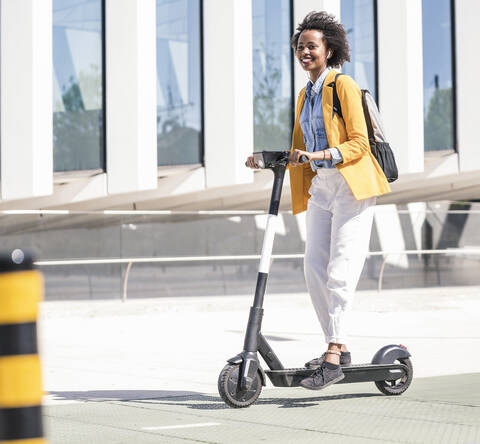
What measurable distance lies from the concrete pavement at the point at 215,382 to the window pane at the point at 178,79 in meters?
7.44

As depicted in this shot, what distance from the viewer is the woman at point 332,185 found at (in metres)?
5.47

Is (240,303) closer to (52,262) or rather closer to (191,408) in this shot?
(52,262)

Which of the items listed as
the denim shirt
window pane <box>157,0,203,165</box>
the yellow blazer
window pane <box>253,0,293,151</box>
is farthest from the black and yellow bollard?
window pane <box>253,0,293,151</box>

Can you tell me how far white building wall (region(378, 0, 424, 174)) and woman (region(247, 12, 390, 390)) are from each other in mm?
17245

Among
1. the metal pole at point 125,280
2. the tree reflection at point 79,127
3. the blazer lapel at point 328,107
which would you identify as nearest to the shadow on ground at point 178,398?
the blazer lapel at point 328,107

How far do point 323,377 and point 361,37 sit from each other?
18859 millimetres

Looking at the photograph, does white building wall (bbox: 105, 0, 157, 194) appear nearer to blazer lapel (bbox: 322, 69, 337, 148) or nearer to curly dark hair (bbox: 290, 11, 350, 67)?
curly dark hair (bbox: 290, 11, 350, 67)

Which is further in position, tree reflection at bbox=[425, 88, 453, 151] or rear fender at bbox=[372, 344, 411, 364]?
tree reflection at bbox=[425, 88, 453, 151]

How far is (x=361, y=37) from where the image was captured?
76.6ft

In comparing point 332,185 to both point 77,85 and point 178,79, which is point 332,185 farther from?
point 178,79

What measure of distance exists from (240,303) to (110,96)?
687 cm

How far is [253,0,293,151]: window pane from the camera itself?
72.9 feet

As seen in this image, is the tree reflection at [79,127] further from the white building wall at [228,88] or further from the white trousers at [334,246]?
the white trousers at [334,246]

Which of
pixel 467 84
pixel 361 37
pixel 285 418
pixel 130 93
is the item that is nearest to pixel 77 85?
pixel 130 93
